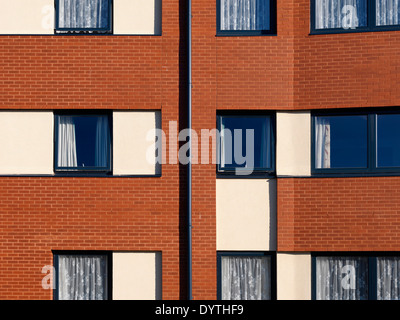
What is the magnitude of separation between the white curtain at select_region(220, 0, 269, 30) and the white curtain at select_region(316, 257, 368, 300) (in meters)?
4.66

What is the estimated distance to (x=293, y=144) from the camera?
1104cm

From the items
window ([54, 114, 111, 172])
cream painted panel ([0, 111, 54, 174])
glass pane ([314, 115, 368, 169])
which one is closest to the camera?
glass pane ([314, 115, 368, 169])

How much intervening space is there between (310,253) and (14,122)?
6132 millimetres

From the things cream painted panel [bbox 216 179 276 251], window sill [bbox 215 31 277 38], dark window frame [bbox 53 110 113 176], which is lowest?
cream painted panel [bbox 216 179 276 251]

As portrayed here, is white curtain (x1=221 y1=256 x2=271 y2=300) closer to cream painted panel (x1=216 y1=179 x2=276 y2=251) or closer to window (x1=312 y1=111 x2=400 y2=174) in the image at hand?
cream painted panel (x1=216 y1=179 x2=276 y2=251)

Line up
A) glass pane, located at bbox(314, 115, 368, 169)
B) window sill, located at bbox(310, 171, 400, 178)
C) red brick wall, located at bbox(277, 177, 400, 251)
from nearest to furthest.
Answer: red brick wall, located at bbox(277, 177, 400, 251), window sill, located at bbox(310, 171, 400, 178), glass pane, located at bbox(314, 115, 368, 169)

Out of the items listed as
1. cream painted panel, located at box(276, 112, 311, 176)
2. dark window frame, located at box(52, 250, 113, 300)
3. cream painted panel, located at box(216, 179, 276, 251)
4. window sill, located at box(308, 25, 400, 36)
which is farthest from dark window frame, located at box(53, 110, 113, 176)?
window sill, located at box(308, 25, 400, 36)

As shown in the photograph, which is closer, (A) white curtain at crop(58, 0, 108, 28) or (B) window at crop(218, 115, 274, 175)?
(B) window at crop(218, 115, 274, 175)

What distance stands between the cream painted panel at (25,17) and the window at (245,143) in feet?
12.7

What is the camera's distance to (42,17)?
36.9ft

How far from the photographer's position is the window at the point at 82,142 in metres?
11.1

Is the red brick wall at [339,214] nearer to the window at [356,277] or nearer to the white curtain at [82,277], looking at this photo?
the window at [356,277]

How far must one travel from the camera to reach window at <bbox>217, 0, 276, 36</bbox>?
443 inches
